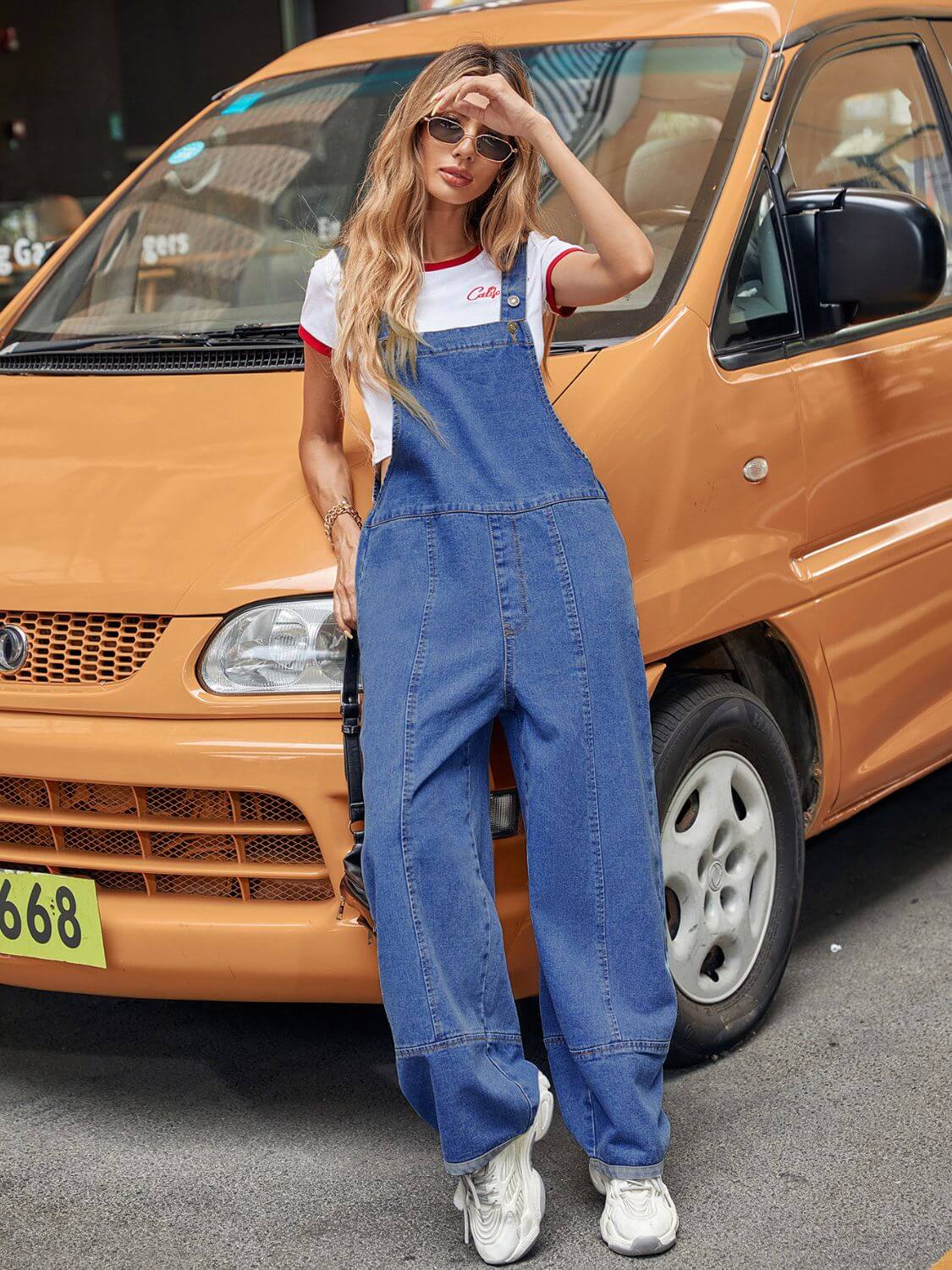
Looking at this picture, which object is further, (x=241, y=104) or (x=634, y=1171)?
(x=241, y=104)

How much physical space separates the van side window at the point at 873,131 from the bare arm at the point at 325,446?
1219mm

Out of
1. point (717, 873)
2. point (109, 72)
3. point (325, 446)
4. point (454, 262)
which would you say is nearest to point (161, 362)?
point (325, 446)

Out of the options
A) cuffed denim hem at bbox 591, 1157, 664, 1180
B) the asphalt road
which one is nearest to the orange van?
the asphalt road

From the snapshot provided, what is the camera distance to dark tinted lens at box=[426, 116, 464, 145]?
275 centimetres

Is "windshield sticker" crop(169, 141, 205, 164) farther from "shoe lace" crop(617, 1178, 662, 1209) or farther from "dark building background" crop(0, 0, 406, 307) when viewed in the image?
"dark building background" crop(0, 0, 406, 307)

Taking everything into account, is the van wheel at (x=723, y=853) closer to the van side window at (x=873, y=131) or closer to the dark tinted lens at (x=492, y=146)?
the dark tinted lens at (x=492, y=146)

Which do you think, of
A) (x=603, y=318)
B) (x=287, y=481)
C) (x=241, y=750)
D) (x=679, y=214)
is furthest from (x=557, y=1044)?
(x=679, y=214)

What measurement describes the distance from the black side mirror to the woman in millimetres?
782

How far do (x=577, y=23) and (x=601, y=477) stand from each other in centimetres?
147

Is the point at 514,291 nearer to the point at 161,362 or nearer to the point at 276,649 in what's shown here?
Answer: the point at 276,649

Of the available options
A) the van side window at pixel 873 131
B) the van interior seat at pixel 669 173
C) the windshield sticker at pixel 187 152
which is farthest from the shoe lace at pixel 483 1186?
the windshield sticker at pixel 187 152

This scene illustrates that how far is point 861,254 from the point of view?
3.36 m

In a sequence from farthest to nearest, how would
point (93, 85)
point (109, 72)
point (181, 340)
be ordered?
point (109, 72)
point (93, 85)
point (181, 340)

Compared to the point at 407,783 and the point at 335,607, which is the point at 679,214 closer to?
the point at 335,607
